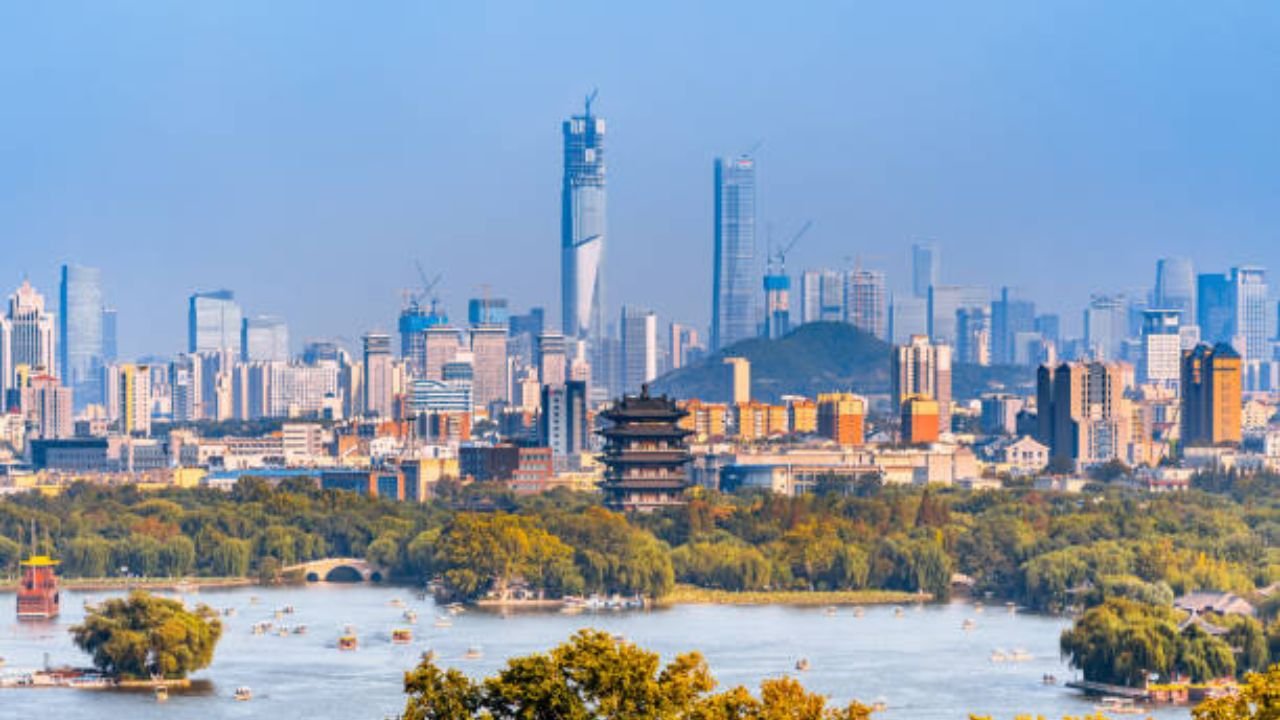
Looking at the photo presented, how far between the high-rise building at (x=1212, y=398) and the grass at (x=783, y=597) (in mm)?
55598

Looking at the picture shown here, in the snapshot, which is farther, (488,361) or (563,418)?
(488,361)

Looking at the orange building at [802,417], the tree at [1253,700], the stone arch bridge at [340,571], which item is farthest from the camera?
the orange building at [802,417]

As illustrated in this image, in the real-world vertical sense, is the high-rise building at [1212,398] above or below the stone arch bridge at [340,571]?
above

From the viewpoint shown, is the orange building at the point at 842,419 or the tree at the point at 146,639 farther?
the orange building at the point at 842,419

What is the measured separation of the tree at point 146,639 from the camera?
47562 mm

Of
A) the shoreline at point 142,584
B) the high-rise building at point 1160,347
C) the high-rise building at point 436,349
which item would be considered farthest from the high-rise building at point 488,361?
the shoreline at point 142,584

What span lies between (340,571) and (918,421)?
4895 centimetres

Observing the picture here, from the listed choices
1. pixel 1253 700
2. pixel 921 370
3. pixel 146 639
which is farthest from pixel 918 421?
pixel 1253 700

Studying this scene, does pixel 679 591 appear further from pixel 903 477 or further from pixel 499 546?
pixel 903 477

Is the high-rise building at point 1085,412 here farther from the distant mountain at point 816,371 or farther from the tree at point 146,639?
the tree at point 146,639

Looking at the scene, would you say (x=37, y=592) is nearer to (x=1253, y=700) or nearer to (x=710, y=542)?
(x=710, y=542)

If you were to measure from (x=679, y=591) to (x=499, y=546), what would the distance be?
383 centimetres

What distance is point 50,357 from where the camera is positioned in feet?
582

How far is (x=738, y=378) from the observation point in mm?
175375
